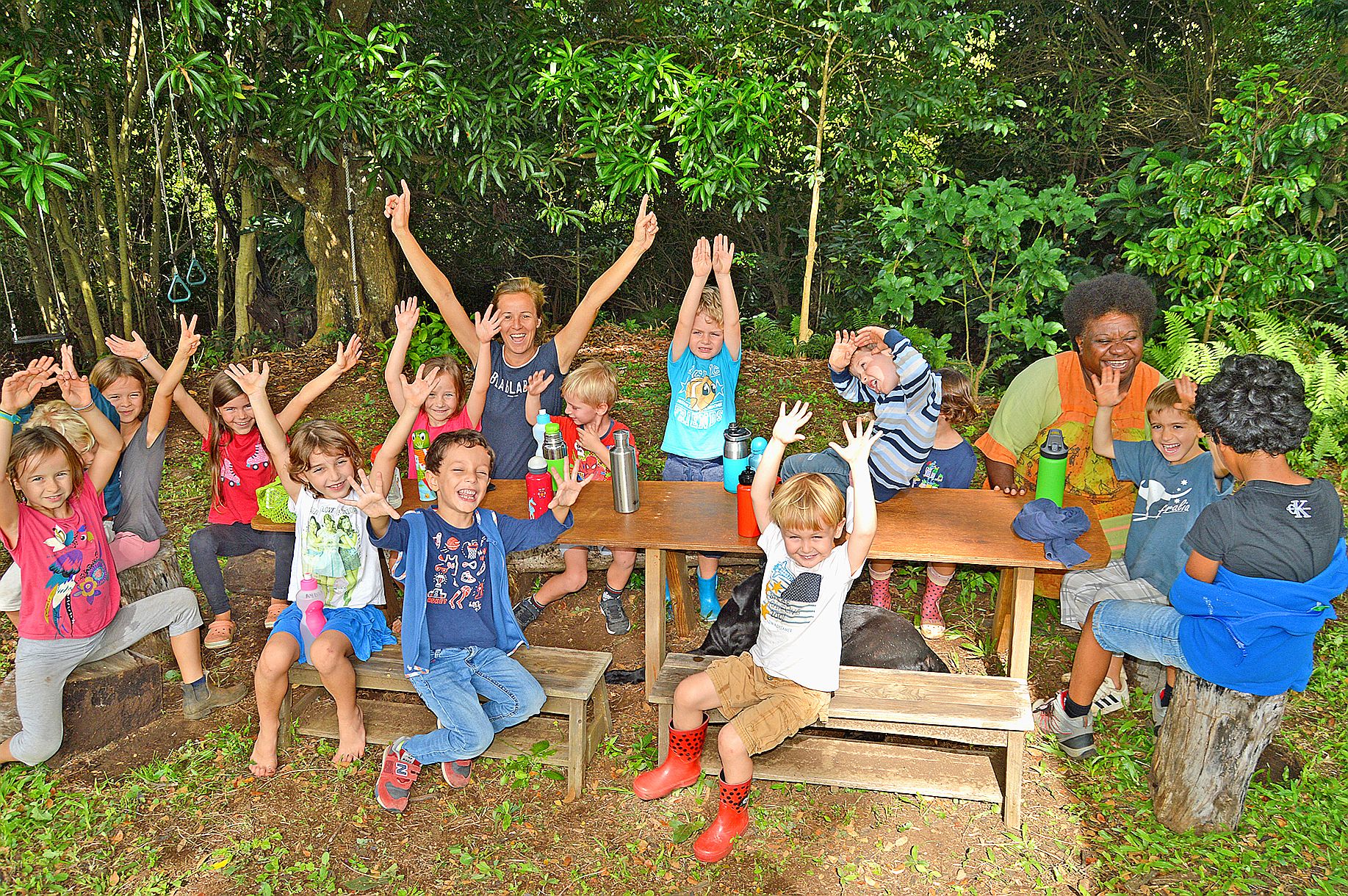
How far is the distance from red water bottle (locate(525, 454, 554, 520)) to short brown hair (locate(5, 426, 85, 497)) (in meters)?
1.98

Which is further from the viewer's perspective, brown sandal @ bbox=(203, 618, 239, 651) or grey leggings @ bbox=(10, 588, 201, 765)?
brown sandal @ bbox=(203, 618, 239, 651)

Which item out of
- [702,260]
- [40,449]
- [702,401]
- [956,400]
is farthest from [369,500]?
[956,400]

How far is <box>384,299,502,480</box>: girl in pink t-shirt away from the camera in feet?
15.5

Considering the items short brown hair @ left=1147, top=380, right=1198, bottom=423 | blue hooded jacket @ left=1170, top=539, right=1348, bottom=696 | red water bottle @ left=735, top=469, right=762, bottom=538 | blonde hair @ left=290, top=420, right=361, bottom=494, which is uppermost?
short brown hair @ left=1147, top=380, right=1198, bottom=423

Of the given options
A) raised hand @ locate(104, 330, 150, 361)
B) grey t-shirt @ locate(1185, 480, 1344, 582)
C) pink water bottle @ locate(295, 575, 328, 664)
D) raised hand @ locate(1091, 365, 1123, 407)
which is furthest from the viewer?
raised hand @ locate(104, 330, 150, 361)

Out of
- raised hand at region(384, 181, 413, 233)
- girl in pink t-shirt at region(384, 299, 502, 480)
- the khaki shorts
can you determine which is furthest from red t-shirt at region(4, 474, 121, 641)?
the khaki shorts

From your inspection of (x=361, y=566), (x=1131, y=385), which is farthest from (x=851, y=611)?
(x=361, y=566)

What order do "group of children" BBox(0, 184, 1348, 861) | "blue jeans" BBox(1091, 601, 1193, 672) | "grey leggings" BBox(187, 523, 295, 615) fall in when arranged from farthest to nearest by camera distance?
1. "grey leggings" BBox(187, 523, 295, 615)
2. "blue jeans" BBox(1091, 601, 1193, 672)
3. "group of children" BBox(0, 184, 1348, 861)

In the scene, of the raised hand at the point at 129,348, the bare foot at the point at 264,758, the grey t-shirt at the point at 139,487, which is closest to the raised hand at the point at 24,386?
the raised hand at the point at 129,348

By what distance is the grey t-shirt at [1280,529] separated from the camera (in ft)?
10.6

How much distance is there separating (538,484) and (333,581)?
3.32ft

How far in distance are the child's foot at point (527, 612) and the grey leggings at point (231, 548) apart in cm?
126

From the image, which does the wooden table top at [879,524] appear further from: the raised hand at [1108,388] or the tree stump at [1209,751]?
the tree stump at [1209,751]

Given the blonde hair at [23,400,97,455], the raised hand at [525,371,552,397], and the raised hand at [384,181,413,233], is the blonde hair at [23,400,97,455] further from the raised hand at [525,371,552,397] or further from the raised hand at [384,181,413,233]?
the raised hand at [525,371,552,397]
